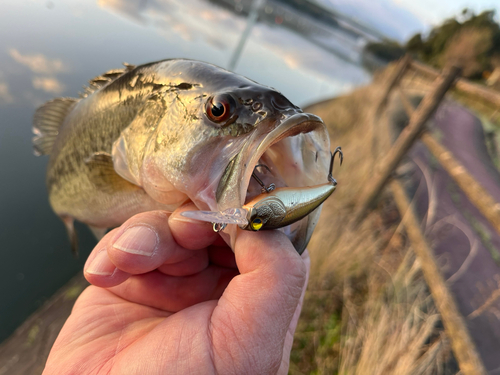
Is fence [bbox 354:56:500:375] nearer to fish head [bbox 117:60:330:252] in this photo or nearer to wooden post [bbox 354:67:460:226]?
wooden post [bbox 354:67:460:226]

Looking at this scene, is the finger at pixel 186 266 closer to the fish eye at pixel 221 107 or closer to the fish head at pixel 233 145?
the fish head at pixel 233 145

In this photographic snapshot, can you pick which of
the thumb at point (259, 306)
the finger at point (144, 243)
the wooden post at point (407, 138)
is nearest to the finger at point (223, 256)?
the finger at point (144, 243)

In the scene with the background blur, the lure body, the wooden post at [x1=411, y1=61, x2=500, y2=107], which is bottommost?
the background blur

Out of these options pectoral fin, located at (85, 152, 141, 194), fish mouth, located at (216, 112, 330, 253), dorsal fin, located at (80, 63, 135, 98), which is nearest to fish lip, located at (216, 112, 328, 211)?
fish mouth, located at (216, 112, 330, 253)

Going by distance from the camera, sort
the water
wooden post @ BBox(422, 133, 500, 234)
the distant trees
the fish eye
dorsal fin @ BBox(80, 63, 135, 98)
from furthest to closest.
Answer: the distant trees → the water → wooden post @ BBox(422, 133, 500, 234) → dorsal fin @ BBox(80, 63, 135, 98) → the fish eye

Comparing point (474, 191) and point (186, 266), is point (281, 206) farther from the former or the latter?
point (474, 191)

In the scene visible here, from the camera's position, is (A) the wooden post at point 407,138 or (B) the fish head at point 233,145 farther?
(A) the wooden post at point 407,138

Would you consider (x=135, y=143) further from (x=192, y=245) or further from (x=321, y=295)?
(x=321, y=295)
